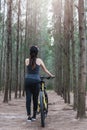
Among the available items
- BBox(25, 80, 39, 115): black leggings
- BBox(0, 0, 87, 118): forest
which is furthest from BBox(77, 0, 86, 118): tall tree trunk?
BBox(25, 80, 39, 115): black leggings

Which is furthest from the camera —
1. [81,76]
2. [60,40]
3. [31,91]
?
[60,40]

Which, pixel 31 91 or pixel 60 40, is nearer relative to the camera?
pixel 31 91

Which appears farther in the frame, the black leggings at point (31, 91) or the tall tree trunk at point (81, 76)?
the tall tree trunk at point (81, 76)

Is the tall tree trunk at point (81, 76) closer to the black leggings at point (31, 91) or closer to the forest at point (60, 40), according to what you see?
the forest at point (60, 40)

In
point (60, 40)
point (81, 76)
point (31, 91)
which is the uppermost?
point (60, 40)

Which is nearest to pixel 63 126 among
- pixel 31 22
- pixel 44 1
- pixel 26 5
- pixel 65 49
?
pixel 65 49

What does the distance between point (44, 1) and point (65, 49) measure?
22.8m

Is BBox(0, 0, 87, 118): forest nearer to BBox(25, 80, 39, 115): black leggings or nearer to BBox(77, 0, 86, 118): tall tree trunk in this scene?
BBox(77, 0, 86, 118): tall tree trunk

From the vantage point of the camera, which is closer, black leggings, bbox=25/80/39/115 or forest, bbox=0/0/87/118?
black leggings, bbox=25/80/39/115

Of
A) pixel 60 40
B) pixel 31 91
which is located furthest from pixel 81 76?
pixel 60 40

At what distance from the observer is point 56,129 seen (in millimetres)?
7695

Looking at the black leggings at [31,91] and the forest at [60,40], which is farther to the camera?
the forest at [60,40]

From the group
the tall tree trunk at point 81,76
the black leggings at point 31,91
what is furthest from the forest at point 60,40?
the black leggings at point 31,91

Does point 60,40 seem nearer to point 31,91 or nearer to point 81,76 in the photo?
point 81,76
